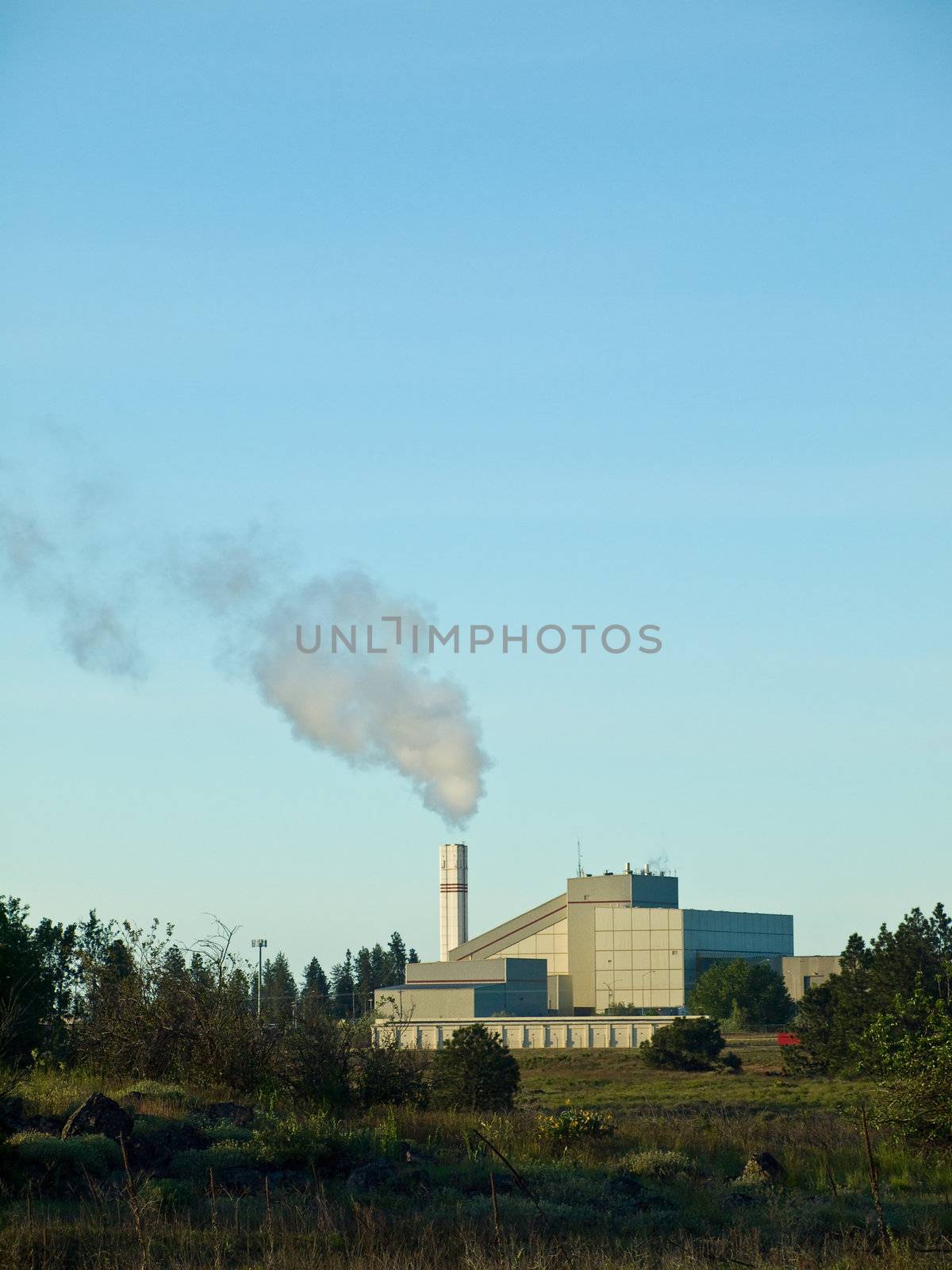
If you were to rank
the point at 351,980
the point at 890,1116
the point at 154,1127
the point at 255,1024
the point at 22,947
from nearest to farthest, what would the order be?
the point at 154,1127
the point at 890,1116
the point at 255,1024
the point at 22,947
the point at 351,980

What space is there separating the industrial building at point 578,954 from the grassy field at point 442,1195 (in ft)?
258

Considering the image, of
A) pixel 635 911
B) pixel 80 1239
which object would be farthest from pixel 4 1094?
pixel 635 911

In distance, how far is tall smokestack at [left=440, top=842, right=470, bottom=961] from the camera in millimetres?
110000

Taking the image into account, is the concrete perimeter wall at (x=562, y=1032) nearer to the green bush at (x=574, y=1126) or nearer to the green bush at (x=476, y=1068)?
the green bush at (x=476, y=1068)

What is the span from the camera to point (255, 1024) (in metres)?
23.5

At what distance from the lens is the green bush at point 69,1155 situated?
14.7 meters

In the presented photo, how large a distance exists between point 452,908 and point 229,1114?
9403cm

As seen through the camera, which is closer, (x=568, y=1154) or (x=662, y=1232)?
(x=662, y=1232)

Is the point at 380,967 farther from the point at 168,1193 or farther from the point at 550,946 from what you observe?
the point at 168,1193

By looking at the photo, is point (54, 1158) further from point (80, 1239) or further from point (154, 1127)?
point (80, 1239)

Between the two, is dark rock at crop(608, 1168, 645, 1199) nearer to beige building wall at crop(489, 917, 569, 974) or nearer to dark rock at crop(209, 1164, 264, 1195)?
dark rock at crop(209, 1164, 264, 1195)

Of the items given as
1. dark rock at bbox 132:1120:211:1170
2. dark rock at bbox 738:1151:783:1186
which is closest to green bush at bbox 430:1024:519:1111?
dark rock at bbox 738:1151:783:1186

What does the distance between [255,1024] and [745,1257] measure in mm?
13365

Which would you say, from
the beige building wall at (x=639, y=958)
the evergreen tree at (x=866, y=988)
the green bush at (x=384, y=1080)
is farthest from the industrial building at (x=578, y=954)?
the green bush at (x=384, y=1080)
